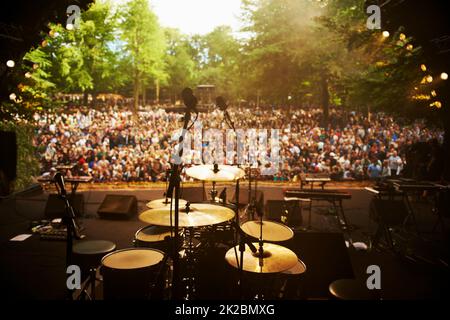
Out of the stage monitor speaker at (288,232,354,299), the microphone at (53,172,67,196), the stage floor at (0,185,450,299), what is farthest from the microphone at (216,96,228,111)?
the stage floor at (0,185,450,299)

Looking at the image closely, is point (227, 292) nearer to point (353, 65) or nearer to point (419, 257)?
point (419, 257)

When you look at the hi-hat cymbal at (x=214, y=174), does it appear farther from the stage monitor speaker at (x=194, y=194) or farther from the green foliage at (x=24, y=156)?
the green foliage at (x=24, y=156)

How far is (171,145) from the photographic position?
45.5 ft

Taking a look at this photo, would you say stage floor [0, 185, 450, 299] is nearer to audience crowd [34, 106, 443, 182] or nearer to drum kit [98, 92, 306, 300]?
drum kit [98, 92, 306, 300]

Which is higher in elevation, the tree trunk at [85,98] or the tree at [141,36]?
the tree at [141,36]

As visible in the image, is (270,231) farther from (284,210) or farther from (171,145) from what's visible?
(171,145)

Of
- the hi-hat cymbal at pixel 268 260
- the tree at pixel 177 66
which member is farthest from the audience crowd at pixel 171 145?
the tree at pixel 177 66

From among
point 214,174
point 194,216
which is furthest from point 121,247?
point 194,216

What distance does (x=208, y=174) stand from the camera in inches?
148

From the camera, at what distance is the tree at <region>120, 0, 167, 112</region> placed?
1977 cm

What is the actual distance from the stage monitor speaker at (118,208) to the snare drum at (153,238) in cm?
317

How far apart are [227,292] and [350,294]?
3.70 ft

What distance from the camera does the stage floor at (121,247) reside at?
4047mm

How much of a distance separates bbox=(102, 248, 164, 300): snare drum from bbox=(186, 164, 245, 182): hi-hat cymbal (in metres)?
1.19
